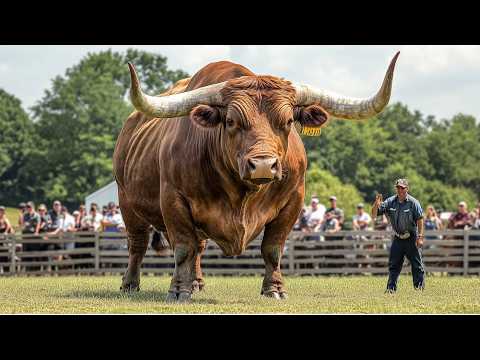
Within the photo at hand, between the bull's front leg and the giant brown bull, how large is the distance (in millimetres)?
13

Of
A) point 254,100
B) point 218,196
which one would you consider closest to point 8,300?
point 218,196

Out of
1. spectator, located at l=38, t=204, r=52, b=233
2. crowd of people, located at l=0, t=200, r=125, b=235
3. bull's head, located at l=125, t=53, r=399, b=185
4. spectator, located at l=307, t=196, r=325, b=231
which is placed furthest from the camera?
spectator, located at l=38, t=204, r=52, b=233

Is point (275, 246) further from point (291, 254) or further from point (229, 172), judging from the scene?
point (291, 254)

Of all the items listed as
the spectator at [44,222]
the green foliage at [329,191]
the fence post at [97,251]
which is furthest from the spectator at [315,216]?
the green foliage at [329,191]

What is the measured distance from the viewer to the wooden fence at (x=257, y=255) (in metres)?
23.9

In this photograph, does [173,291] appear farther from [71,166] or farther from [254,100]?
[71,166]

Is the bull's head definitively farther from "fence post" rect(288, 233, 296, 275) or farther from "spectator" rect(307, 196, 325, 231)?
"spectator" rect(307, 196, 325, 231)

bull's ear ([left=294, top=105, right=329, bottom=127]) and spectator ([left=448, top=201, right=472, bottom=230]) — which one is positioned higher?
bull's ear ([left=294, top=105, right=329, bottom=127])

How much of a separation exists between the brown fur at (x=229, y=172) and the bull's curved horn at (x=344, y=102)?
362 mm

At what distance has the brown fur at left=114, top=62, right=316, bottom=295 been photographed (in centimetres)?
1116

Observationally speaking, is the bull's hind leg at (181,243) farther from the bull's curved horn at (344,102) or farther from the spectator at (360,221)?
the spectator at (360,221)

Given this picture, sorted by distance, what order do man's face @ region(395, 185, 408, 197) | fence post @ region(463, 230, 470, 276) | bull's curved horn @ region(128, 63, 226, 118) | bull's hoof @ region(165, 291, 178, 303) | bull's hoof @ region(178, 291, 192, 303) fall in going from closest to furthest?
bull's curved horn @ region(128, 63, 226, 118) → bull's hoof @ region(178, 291, 192, 303) → bull's hoof @ region(165, 291, 178, 303) → man's face @ region(395, 185, 408, 197) → fence post @ region(463, 230, 470, 276)

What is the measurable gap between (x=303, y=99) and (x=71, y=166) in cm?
7142

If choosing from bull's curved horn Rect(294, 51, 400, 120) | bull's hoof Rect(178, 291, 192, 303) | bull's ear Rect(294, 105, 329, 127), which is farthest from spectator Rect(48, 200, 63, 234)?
bull's ear Rect(294, 105, 329, 127)
